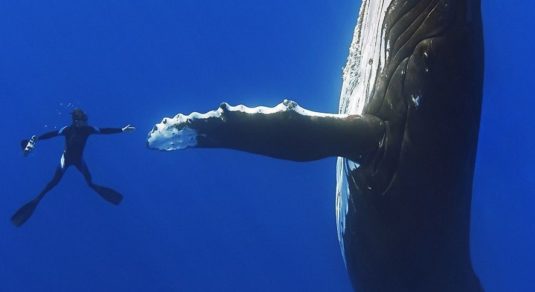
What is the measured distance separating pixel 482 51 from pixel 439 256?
154 centimetres

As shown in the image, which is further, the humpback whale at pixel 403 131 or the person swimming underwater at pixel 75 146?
the person swimming underwater at pixel 75 146

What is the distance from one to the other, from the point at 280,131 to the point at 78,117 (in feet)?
32.7

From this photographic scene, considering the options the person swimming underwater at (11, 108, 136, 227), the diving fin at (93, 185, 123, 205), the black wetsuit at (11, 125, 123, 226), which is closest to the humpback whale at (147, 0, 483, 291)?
the person swimming underwater at (11, 108, 136, 227)

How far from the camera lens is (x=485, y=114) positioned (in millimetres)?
29547

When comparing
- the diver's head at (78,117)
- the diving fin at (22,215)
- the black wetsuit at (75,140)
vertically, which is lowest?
the diving fin at (22,215)

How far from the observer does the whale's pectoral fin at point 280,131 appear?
144 inches

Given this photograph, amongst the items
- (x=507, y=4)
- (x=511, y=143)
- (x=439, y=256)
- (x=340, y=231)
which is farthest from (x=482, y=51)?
(x=511, y=143)

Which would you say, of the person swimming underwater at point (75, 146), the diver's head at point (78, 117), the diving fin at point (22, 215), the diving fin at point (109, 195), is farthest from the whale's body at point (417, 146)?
the diving fin at point (22, 215)

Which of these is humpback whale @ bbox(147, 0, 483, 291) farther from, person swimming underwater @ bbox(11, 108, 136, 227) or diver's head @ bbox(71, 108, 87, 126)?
diver's head @ bbox(71, 108, 87, 126)

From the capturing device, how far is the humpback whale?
Answer: 3504 mm

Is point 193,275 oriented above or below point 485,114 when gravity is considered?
below

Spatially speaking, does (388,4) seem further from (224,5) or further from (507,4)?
(224,5)

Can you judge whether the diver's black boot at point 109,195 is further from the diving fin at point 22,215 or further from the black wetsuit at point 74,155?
the diving fin at point 22,215

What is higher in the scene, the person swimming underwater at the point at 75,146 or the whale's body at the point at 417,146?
the person swimming underwater at the point at 75,146
